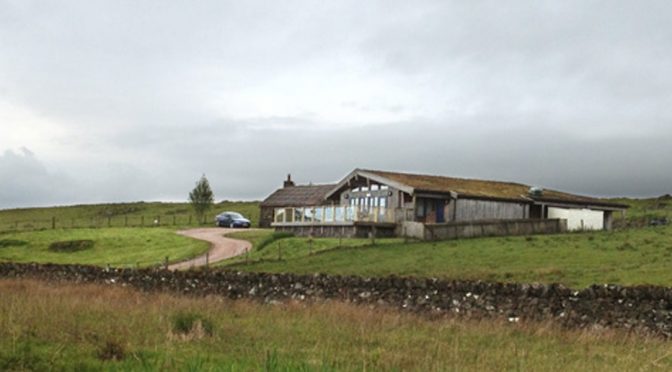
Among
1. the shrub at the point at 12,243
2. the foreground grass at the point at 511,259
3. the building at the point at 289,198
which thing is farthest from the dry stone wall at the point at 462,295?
the building at the point at 289,198

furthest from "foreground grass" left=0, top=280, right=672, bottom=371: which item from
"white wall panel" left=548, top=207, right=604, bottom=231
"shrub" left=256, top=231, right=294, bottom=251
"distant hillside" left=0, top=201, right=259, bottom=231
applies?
"distant hillside" left=0, top=201, right=259, bottom=231

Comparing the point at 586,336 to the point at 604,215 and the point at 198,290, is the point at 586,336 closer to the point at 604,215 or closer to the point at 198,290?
the point at 198,290

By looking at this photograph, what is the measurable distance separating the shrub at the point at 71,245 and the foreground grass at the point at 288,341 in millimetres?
34466

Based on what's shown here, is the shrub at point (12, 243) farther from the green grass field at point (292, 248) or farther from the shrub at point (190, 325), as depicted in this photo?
the shrub at point (190, 325)

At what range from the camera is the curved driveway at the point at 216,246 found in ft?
141

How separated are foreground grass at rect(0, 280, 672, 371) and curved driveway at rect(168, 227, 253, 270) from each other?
19.9 metres

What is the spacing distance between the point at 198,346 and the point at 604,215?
5159 cm

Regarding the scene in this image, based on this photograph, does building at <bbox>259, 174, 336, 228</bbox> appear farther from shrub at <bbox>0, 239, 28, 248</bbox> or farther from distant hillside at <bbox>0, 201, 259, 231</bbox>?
shrub at <bbox>0, 239, 28, 248</bbox>

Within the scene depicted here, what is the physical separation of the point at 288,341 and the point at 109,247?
41904 mm

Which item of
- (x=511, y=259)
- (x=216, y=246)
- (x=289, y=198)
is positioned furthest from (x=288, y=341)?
(x=289, y=198)

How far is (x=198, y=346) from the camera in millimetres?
13477

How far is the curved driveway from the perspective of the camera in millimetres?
42969

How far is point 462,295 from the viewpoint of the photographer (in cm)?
2286

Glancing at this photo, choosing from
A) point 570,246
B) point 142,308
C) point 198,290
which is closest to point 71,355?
point 142,308
